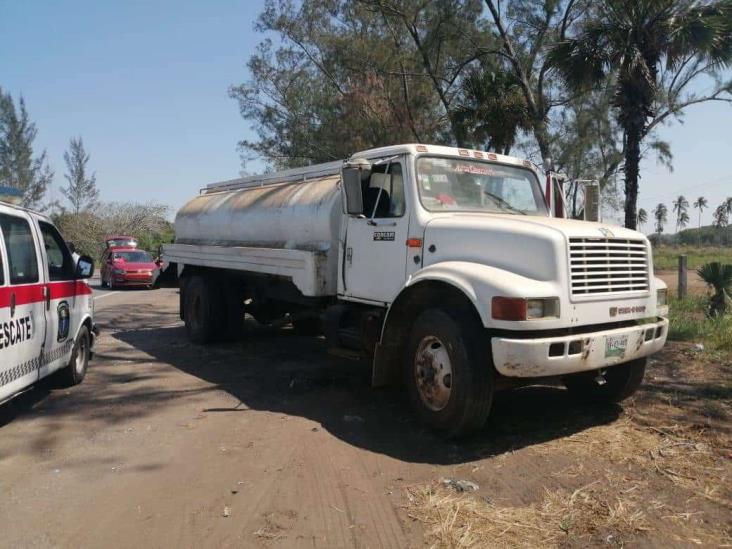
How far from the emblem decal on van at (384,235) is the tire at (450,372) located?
3.25 feet

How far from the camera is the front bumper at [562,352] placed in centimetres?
456

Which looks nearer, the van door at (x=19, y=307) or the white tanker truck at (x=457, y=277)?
the white tanker truck at (x=457, y=277)

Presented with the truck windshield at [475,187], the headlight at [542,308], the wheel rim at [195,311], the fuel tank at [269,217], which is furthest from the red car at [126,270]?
the headlight at [542,308]

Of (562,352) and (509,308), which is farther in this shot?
(562,352)

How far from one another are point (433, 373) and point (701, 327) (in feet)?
19.7

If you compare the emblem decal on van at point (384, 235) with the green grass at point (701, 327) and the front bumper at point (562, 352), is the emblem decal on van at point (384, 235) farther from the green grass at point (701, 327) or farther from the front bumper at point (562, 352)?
the green grass at point (701, 327)

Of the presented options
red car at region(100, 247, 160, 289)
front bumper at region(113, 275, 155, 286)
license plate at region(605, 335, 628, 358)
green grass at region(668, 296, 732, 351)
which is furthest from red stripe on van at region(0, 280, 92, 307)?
front bumper at region(113, 275, 155, 286)

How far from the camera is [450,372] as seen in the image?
5.09 m

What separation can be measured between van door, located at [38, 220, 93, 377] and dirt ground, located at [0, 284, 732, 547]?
1.82 ft

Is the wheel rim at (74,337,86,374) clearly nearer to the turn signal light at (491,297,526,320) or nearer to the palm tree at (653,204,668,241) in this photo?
the turn signal light at (491,297,526,320)

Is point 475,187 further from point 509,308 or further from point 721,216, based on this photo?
point 721,216

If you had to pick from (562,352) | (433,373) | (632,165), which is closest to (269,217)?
(433,373)

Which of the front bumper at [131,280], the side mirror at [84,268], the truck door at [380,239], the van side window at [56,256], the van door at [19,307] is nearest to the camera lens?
the van door at [19,307]

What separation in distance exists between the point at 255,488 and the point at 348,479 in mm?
655
